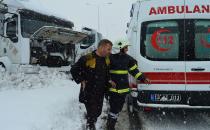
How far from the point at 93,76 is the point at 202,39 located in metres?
2.40

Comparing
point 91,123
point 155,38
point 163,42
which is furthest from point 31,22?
point 91,123

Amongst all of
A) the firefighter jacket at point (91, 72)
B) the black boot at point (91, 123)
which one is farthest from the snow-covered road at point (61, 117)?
the firefighter jacket at point (91, 72)

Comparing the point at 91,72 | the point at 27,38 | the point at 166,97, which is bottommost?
the point at 166,97

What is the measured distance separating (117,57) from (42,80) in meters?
6.35

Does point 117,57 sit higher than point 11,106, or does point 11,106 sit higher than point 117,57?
point 117,57

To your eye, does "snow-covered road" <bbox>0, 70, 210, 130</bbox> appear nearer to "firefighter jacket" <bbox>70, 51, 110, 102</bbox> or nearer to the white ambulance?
"firefighter jacket" <bbox>70, 51, 110, 102</bbox>

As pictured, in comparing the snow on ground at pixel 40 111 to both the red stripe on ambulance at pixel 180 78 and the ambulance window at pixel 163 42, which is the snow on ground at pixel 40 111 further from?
the ambulance window at pixel 163 42

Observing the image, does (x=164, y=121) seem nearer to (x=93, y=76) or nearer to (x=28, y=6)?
(x=93, y=76)

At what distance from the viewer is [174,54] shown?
783 cm

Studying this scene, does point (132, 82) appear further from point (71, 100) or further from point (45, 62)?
point (45, 62)

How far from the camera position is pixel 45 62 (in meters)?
14.6

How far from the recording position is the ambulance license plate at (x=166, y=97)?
25.3ft

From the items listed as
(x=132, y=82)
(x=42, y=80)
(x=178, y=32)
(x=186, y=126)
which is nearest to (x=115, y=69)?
(x=132, y=82)

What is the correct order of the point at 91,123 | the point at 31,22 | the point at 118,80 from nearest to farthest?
the point at 91,123
the point at 118,80
the point at 31,22
